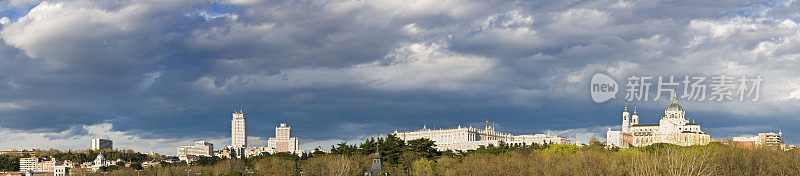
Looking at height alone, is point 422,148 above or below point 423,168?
above

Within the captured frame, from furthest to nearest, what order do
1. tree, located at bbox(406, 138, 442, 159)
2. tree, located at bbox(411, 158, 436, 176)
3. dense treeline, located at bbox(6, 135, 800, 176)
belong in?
tree, located at bbox(406, 138, 442, 159) < tree, located at bbox(411, 158, 436, 176) < dense treeline, located at bbox(6, 135, 800, 176)

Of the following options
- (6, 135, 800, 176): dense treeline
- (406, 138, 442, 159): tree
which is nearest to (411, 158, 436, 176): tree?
(6, 135, 800, 176): dense treeline

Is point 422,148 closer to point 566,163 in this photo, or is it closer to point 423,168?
point 423,168

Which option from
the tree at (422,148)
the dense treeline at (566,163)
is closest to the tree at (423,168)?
the dense treeline at (566,163)

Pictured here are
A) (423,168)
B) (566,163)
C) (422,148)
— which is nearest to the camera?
(566,163)

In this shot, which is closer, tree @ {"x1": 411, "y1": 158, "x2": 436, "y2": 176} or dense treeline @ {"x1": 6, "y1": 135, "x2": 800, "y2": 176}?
dense treeline @ {"x1": 6, "y1": 135, "x2": 800, "y2": 176}

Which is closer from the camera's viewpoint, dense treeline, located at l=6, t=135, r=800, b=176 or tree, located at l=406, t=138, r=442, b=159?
dense treeline, located at l=6, t=135, r=800, b=176

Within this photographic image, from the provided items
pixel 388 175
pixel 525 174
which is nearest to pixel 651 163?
pixel 525 174

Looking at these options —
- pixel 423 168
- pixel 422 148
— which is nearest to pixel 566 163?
pixel 423 168

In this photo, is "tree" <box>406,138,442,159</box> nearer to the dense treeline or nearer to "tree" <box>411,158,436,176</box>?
the dense treeline

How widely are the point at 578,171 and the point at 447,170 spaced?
19.6m

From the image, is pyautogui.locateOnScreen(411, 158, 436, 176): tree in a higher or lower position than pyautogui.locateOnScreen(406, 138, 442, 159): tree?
lower

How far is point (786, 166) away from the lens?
91438 millimetres


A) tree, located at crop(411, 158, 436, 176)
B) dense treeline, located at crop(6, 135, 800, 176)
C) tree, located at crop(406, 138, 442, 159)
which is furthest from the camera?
tree, located at crop(406, 138, 442, 159)
